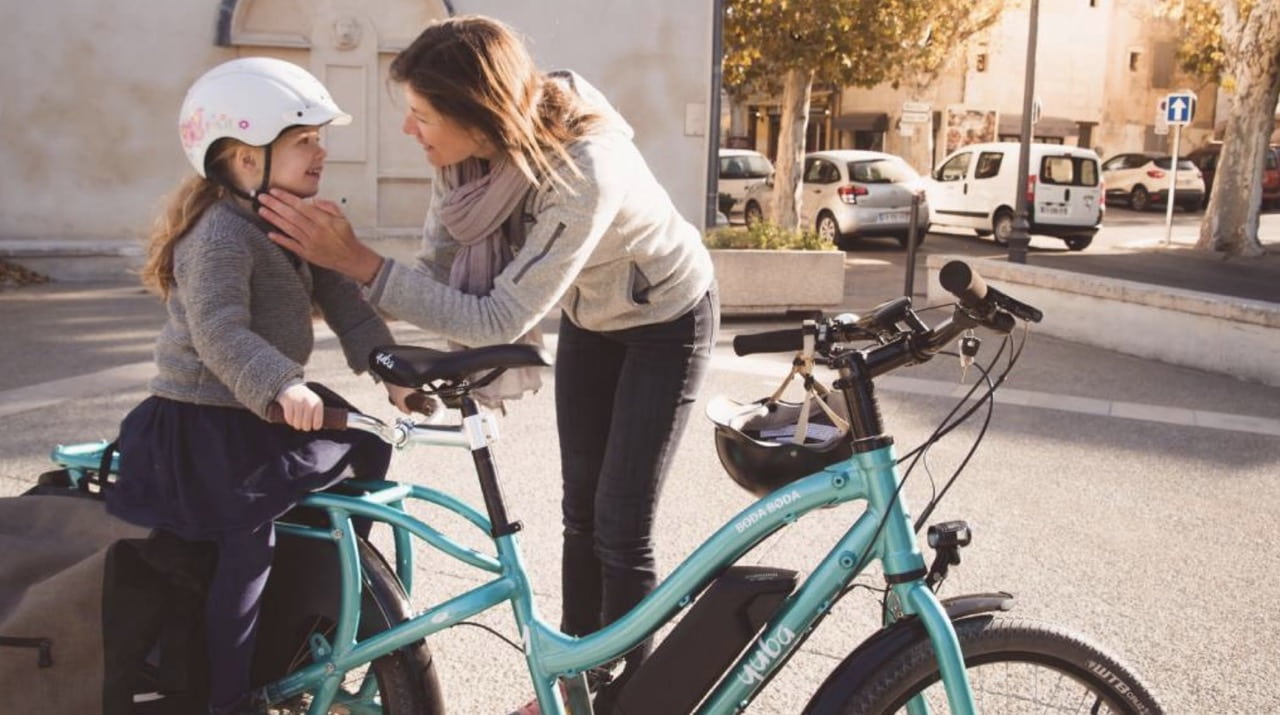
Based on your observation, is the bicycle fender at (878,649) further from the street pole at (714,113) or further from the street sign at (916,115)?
the street sign at (916,115)

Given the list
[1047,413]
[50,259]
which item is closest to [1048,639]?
[1047,413]

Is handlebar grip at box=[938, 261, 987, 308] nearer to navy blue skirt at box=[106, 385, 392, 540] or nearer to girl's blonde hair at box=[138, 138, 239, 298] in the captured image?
navy blue skirt at box=[106, 385, 392, 540]

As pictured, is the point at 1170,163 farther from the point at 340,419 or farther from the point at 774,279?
the point at 340,419

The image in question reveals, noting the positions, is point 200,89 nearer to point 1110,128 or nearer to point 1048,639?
point 1048,639

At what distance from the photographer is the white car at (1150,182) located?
103 feet

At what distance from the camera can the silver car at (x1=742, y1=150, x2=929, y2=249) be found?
20.1 m

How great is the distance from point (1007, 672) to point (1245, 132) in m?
19.2

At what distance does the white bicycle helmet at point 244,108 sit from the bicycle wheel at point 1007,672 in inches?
60.6

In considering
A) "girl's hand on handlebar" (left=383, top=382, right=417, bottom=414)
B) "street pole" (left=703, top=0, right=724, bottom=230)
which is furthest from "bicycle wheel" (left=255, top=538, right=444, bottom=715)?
"street pole" (left=703, top=0, right=724, bottom=230)

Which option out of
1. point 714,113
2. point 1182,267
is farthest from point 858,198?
point 714,113

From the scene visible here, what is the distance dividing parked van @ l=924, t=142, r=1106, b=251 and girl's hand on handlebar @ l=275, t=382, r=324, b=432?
1949cm

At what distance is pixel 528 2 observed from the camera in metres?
14.3

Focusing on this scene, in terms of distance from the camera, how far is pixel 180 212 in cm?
260

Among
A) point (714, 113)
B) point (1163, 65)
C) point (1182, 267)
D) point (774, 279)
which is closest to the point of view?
point (774, 279)
